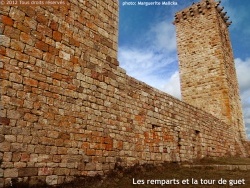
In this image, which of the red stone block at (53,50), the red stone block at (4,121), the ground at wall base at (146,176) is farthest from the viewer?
the red stone block at (53,50)

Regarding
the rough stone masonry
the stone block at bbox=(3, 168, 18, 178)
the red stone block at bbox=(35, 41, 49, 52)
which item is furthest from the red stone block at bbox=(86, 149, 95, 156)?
the red stone block at bbox=(35, 41, 49, 52)

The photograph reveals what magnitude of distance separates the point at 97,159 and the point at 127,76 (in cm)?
275

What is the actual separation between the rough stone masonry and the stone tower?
7.41m

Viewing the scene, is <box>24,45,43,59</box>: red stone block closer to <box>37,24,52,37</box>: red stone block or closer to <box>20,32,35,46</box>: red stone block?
<box>20,32,35,46</box>: red stone block

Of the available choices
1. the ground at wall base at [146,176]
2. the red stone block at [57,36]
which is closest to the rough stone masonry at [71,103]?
the red stone block at [57,36]

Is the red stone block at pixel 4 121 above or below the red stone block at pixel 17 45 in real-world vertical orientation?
below

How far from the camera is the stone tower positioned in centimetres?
1577

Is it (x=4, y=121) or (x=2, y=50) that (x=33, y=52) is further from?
(x=4, y=121)

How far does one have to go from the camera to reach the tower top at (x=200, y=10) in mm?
17547

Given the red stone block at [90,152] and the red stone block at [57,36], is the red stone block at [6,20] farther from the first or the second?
the red stone block at [90,152]

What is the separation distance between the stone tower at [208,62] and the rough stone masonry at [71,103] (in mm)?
7413

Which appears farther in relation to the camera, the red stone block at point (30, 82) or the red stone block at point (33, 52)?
the red stone block at point (33, 52)

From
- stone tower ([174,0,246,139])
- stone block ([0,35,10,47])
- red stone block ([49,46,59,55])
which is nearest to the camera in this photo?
stone block ([0,35,10,47])

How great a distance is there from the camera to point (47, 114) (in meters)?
5.34
